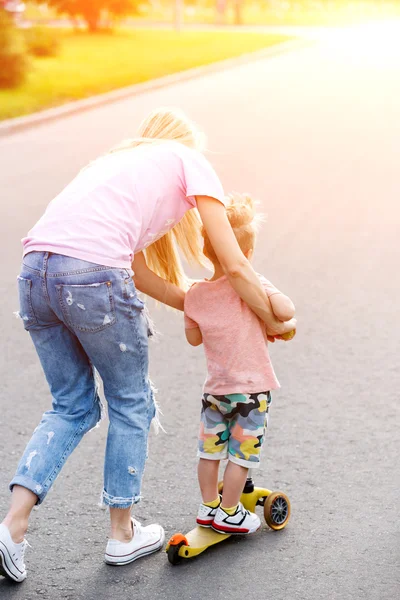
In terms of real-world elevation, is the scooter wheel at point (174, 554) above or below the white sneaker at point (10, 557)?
below

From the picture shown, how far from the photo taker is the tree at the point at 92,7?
35.1 metres

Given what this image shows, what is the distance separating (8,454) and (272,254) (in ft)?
13.4

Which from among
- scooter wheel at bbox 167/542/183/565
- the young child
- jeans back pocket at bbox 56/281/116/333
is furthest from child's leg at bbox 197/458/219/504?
jeans back pocket at bbox 56/281/116/333

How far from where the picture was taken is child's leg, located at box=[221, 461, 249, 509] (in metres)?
3.56

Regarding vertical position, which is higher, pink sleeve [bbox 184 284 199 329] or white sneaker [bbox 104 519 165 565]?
pink sleeve [bbox 184 284 199 329]

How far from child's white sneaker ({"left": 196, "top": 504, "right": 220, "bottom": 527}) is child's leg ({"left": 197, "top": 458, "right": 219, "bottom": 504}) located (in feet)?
0.07

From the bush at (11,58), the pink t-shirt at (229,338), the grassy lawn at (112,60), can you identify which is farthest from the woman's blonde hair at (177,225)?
the bush at (11,58)

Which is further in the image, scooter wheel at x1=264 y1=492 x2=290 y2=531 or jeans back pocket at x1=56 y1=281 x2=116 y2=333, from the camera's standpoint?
scooter wheel at x1=264 y1=492 x2=290 y2=531

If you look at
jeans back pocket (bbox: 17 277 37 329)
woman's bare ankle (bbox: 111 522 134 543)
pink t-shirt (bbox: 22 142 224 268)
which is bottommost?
woman's bare ankle (bbox: 111 522 134 543)

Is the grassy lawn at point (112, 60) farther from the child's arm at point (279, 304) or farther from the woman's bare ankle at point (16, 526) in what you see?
the woman's bare ankle at point (16, 526)

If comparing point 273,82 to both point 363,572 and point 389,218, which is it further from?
point 363,572

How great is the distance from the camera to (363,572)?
3430mm

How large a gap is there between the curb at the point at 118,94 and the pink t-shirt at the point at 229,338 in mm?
11483

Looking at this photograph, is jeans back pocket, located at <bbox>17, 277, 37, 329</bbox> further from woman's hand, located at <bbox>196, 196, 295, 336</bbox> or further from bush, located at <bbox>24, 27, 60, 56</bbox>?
bush, located at <bbox>24, 27, 60, 56</bbox>
